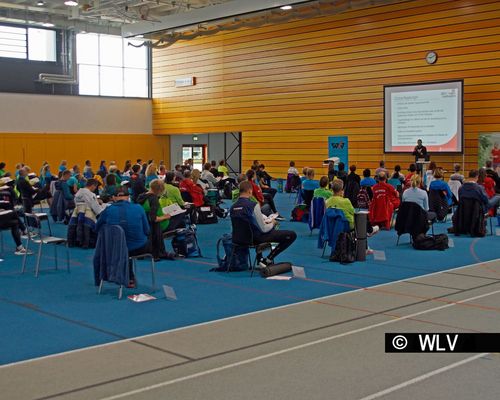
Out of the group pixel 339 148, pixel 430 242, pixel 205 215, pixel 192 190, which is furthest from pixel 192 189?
pixel 339 148

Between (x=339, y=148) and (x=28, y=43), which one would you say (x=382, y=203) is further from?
(x=28, y=43)

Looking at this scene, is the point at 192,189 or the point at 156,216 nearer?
the point at 156,216

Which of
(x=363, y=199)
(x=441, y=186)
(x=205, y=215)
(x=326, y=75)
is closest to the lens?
(x=441, y=186)

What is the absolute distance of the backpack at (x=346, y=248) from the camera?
9.59m

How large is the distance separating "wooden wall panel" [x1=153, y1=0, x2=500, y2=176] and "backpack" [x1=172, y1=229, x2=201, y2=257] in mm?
11715

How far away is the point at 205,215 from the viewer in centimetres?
1503

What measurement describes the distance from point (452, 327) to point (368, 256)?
169 inches

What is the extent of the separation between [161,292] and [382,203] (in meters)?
6.48

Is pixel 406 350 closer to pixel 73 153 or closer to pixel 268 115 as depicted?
pixel 268 115

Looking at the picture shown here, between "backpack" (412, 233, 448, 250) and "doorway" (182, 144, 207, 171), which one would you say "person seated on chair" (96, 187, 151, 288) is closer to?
"backpack" (412, 233, 448, 250)

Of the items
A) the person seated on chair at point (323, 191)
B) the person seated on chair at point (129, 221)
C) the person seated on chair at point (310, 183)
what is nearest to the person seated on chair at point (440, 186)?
the person seated on chair at point (323, 191)

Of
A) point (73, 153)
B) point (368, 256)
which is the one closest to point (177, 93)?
point (73, 153)

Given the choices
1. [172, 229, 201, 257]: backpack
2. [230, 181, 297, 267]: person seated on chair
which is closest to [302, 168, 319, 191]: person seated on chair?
[172, 229, 201, 257]: backpack

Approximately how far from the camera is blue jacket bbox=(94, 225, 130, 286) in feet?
23.8
